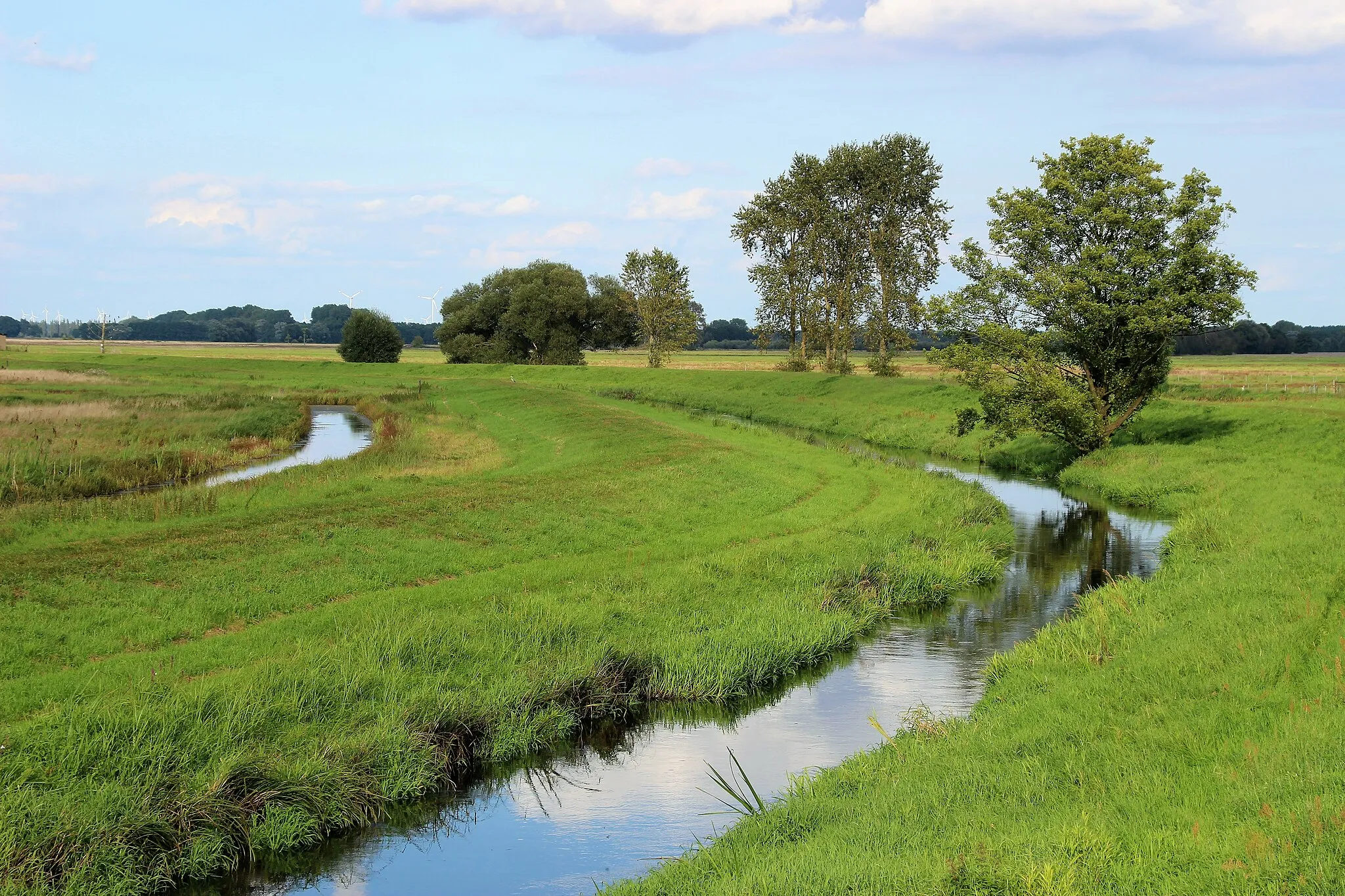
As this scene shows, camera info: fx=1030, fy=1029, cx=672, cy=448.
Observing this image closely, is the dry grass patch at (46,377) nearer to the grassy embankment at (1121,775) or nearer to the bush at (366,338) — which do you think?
the bush at (366,338)

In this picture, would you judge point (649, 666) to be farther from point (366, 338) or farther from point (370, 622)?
point (366, 338)

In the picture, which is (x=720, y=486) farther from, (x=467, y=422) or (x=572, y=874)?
(x=467, y=422)

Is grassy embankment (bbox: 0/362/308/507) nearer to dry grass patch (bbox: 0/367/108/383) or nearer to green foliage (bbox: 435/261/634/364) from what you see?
dry grass patch (bbox: 0/367/108/383)

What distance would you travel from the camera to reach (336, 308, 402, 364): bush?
355ft

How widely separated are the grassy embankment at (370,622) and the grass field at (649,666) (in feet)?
0.15

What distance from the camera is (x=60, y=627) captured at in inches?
507

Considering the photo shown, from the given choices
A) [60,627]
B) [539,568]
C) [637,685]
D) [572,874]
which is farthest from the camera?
[539,568]

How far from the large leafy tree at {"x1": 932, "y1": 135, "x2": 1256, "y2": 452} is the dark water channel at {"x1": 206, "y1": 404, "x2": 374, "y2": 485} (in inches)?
866

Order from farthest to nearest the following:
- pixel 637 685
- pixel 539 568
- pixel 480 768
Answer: pixel 539 568 → pixel 637 685 → pixel 480 768

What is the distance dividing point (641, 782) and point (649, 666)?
291 cm

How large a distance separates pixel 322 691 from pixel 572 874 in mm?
3962

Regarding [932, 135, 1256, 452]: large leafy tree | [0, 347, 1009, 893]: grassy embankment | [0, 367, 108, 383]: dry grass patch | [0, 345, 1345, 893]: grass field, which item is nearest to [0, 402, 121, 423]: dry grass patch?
[0, 345, 1345, 893]: grass field

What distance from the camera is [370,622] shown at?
1397 cm

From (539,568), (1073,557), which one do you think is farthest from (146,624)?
(1073,557)
